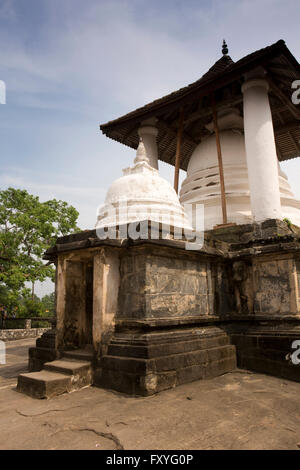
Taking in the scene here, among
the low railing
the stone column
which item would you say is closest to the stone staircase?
the stone column

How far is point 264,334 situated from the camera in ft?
18.4

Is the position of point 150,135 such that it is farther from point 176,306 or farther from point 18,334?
point 18,334

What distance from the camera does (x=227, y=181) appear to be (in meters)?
8.52

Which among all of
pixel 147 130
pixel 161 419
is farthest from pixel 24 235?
pixel 161 419

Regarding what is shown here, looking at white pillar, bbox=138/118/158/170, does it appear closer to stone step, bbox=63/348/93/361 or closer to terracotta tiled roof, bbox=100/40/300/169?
terracotta tiled roof, bbox=100/40/300/169

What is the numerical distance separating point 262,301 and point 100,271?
3.04 meters

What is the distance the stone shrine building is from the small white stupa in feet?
0.08

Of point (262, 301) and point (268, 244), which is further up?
point (268, 244)

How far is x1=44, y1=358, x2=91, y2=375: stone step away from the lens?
4469mm

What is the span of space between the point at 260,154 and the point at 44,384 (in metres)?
6.25

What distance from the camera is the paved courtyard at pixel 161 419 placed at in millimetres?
2809

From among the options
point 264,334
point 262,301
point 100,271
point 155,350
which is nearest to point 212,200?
point 262,301

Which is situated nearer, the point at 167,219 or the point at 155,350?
the point at 155,350
